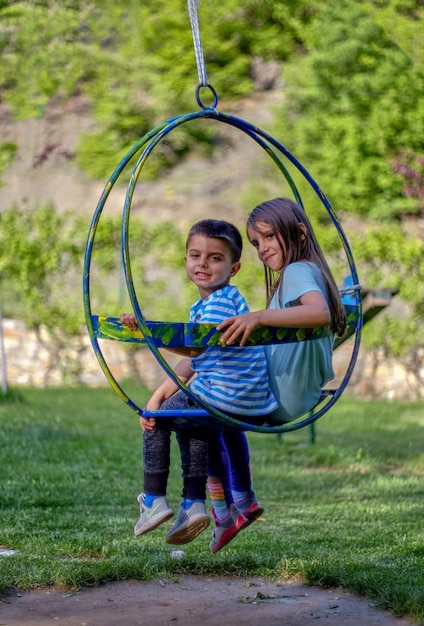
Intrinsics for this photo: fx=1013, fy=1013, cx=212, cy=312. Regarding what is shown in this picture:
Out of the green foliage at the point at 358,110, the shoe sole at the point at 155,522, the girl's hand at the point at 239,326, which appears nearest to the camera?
the girl's hand at the point at 239,326

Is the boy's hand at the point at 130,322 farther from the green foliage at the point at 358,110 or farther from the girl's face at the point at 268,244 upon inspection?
the green foliage at the point at 358,110

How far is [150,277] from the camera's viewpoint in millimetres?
15234

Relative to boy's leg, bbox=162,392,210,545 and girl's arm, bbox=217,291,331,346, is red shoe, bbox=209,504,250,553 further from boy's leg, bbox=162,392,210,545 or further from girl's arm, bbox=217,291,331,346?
girl's arm, bbox=217,291,331,346

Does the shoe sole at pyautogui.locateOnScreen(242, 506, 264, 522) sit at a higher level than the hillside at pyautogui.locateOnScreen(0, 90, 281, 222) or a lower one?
lower

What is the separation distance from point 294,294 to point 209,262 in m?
0.33

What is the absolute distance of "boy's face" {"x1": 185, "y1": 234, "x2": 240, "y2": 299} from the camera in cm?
357

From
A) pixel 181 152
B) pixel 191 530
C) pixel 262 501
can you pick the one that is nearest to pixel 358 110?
pixel 181 152

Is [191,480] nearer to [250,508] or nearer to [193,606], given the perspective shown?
[250,508]

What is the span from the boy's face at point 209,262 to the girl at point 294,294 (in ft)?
0.50

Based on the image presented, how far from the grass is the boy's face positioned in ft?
4.44

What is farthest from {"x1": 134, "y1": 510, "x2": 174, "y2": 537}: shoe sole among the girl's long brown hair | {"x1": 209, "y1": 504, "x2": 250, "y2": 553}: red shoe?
the girl's long brown hair

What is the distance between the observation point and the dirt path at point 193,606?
3586mm

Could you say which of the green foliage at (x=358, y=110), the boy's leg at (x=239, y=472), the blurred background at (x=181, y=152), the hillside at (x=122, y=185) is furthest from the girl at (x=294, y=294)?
the hillside at (x=122, y=185)

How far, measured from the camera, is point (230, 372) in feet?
11.4
